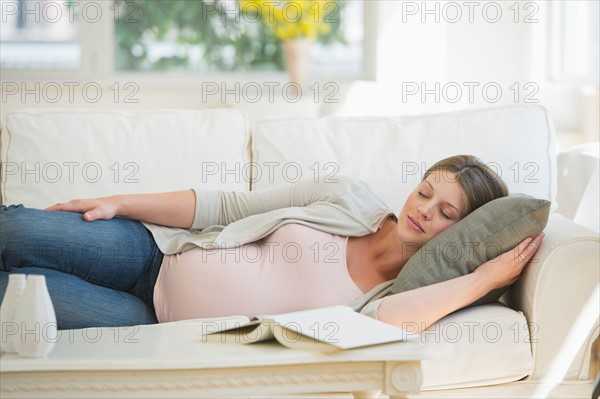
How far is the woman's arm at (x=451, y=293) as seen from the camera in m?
1.83

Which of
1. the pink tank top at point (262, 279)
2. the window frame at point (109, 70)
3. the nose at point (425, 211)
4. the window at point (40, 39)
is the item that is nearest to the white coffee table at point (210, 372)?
the pink tank top at point (262, 279)

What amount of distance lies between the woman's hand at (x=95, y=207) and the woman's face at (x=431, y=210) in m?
0.74

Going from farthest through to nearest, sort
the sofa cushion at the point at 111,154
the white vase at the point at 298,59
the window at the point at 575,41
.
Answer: the white vase at the point at 298,59
the window at the point at 575,41
the sofa cushion at the point at 111,154

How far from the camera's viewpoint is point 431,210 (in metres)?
2.01

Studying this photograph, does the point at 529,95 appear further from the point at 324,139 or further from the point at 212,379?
the point at 212,379

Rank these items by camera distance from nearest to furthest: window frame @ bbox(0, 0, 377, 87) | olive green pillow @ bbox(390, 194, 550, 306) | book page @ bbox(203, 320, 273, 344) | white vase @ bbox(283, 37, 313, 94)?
1. book page @ bbox(203, 320, 273, 344)
2. olive green pillow @ bbox(390, 194, 550, 306)
3. white vase @ bbox(283, 37, 313, 94)
4. window frame @ bbox(0, 0, 377, 87)

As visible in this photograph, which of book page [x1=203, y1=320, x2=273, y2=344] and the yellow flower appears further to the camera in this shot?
the yellow flower

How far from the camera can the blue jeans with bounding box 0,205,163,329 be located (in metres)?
1.86

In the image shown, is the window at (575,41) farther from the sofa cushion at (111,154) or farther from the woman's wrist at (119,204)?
the woman's wrist at (119,204)

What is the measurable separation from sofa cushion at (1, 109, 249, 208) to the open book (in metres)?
0.83

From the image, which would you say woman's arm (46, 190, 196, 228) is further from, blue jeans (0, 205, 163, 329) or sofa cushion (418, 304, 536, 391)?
sofa cushion (418, 304, 536, 391)

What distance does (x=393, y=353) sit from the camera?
146cm

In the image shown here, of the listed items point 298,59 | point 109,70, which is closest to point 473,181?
point 298,59

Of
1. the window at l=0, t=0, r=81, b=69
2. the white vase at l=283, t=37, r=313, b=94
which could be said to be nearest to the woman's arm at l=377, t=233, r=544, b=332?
the white vase at l=283, t=37, r=313, b=94
